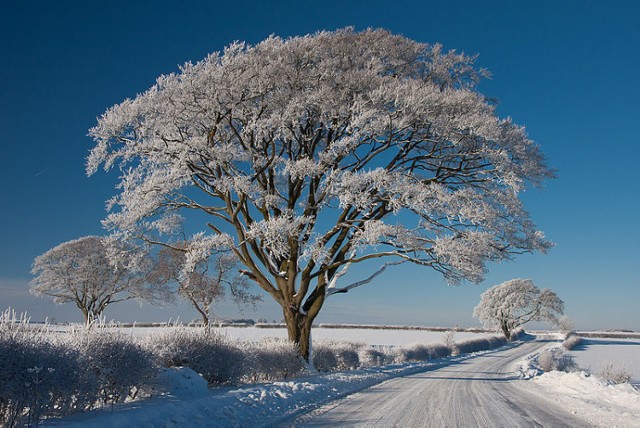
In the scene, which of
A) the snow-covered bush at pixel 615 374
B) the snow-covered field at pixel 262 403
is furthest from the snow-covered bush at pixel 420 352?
the snow-covered field at pixel 262 403

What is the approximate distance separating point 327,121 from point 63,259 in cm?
3016

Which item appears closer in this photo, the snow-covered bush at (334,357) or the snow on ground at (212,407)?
the snow on ground at (212,407)

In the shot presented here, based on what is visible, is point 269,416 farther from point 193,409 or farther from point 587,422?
point 587,422

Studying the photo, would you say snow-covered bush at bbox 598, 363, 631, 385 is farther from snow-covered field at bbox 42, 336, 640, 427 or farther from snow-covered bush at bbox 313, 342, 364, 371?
snow-covered bush at bbox 313, 342, 364, 371

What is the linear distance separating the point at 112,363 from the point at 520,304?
73542mm

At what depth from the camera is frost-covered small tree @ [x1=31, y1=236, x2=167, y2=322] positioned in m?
36.8

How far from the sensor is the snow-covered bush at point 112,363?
744cm

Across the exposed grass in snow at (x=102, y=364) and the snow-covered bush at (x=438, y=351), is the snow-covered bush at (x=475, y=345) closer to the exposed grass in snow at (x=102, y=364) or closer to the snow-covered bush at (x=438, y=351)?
the snow-covered bush at (x=438, y=351)

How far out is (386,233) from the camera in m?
14.8

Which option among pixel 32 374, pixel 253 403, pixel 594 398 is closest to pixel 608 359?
pixel 594 398

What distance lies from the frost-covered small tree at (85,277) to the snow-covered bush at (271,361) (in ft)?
76.3

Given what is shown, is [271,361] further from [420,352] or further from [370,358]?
[420,352]

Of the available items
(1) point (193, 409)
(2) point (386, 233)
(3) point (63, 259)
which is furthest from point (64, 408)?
(3) point (63, 259)

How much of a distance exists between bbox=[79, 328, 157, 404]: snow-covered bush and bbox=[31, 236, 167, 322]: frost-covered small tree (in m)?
28.7
